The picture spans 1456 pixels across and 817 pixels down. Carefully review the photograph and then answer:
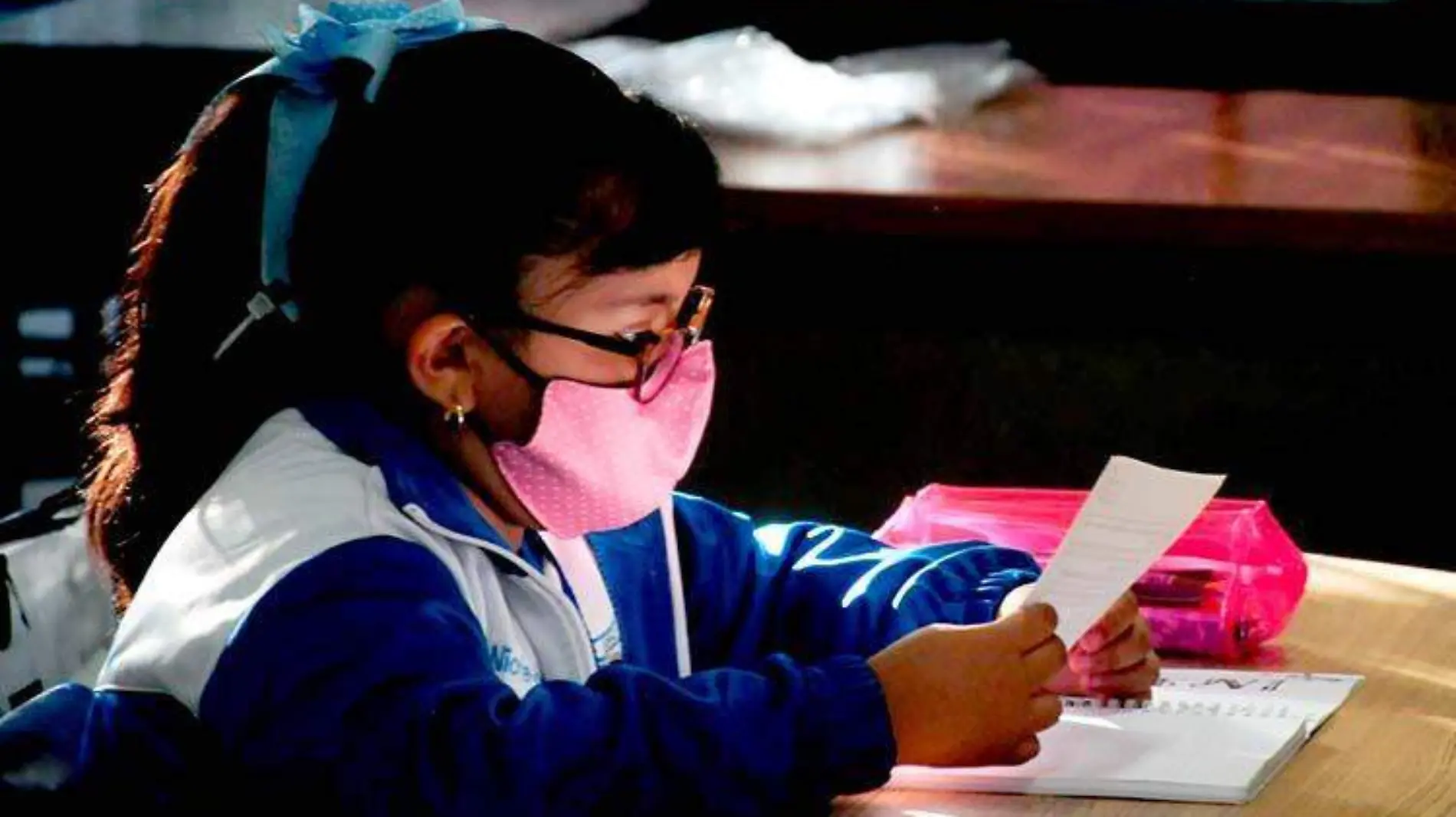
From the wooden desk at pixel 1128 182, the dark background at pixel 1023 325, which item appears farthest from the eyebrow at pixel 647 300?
the dark background at pixel 1023 325

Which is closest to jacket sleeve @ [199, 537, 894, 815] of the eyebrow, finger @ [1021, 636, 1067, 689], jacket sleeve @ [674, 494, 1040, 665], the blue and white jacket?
the blue and white jacket

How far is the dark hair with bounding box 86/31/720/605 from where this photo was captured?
1458 mm

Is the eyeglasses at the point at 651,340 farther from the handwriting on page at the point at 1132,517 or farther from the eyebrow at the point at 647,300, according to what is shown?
the handwriting on page at the point at 1132,517

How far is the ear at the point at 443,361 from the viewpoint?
4.83ft

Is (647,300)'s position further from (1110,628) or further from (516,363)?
(1110,628)

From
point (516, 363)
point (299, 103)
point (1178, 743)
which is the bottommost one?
point (1178, 743)

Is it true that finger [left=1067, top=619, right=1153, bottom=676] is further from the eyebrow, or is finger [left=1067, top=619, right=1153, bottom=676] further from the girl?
the eyebrow

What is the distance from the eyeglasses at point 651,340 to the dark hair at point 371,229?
3 centimetres

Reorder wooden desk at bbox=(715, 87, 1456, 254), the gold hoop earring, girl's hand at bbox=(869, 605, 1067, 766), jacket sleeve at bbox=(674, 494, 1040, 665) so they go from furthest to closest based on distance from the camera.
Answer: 1. wooden desk at bbox=(715, 87, 1456, 254)
2. jacket sleeve at bbox=(674, 494, 1040, 665)
3. the gold hoop earring
4. girl's hand at bbox=(869, 605, 1067, 766)

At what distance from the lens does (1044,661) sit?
1.45m

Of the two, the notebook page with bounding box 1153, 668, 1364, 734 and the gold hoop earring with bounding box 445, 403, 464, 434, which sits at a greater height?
the gold hoop earring with bounding box 445, 403, 464, 434

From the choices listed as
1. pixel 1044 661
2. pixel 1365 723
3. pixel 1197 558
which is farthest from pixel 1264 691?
pixel 1044 661

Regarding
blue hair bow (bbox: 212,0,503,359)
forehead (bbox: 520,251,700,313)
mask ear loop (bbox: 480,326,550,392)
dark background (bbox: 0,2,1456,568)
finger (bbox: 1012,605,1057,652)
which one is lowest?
dark background (bbox: 0,2,1456,568)

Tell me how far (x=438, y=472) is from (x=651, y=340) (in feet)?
0.49
